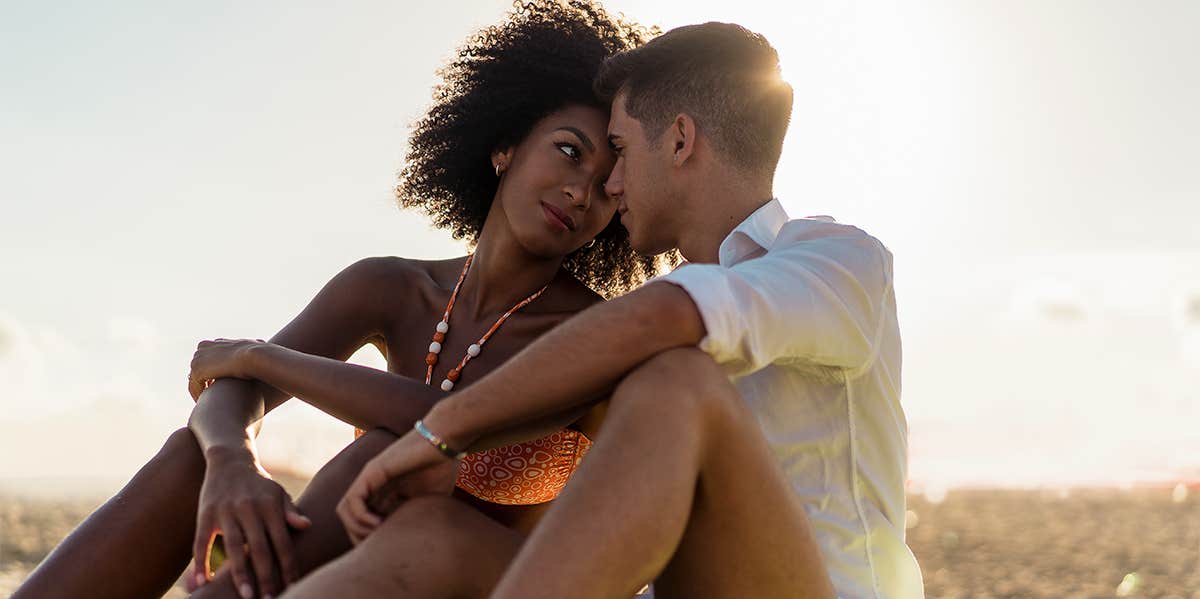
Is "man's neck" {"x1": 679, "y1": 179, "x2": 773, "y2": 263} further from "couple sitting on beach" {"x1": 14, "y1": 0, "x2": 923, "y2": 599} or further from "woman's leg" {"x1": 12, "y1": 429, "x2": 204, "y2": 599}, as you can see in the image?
"woman's leg" {"x1": 12, "y1": 429, "x2": 204, "y2": 599}

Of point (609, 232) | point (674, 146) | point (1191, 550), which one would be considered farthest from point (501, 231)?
point (1191, 550)

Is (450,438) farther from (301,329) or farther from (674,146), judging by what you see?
(301,329)

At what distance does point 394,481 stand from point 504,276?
159cm

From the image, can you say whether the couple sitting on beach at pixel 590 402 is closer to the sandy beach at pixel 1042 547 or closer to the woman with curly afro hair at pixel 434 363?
the woman with curly afro hair at pixel 434 363

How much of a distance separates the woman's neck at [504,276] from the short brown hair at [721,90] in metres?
0.74

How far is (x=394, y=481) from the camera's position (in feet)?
7.91

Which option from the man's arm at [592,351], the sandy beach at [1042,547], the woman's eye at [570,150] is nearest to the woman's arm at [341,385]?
the man's arm at [592,351]

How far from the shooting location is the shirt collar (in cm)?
289

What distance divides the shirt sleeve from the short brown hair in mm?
516

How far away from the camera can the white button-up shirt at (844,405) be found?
245cm

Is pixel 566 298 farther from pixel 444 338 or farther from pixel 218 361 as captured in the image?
pixel 218 361

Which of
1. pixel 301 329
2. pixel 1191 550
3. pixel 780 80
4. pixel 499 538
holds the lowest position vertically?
pixel 1191 550

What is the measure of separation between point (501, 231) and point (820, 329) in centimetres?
179

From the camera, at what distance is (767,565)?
2.24 metres
